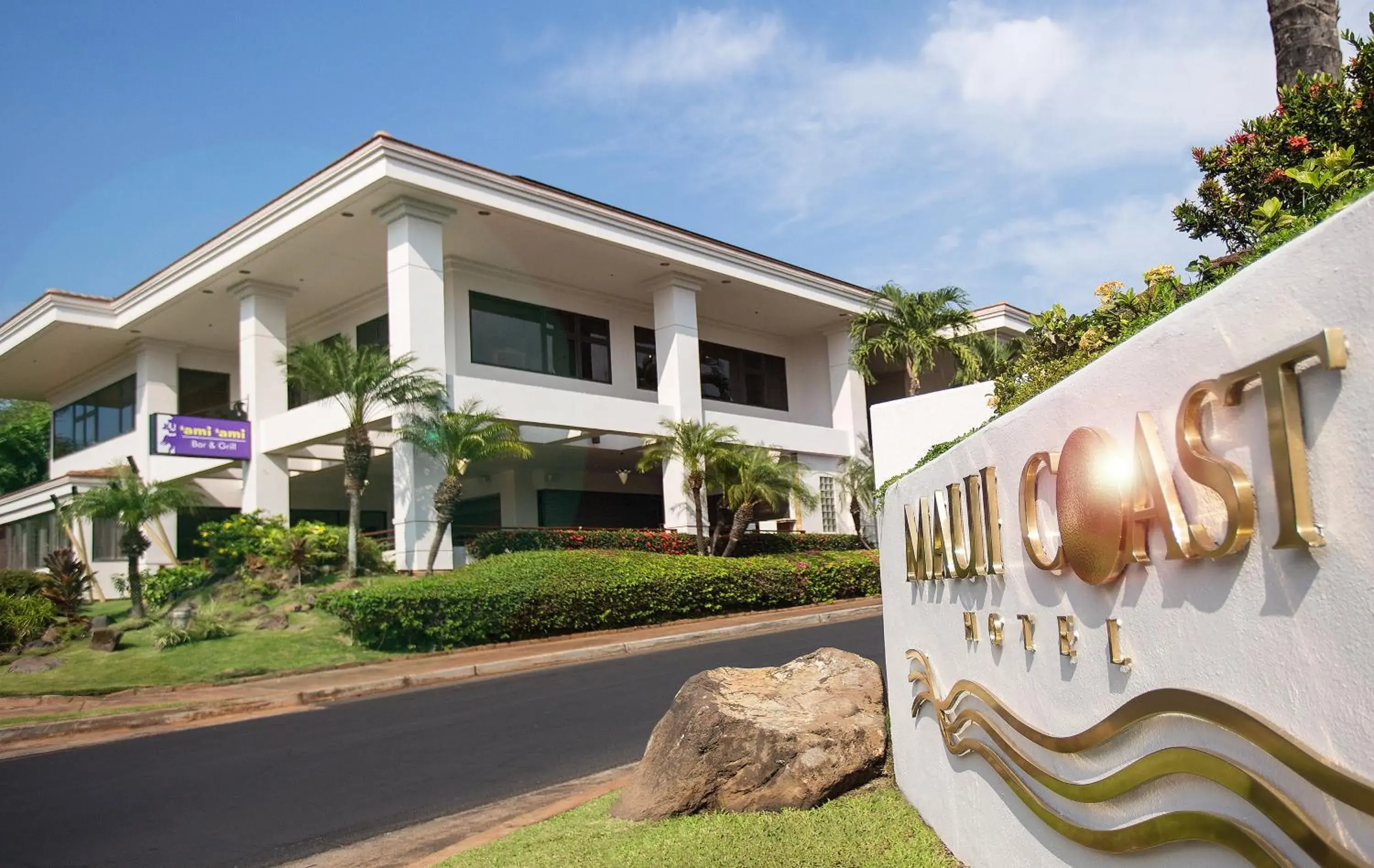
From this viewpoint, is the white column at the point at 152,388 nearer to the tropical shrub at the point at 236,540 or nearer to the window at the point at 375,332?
the window at the point at 375,332

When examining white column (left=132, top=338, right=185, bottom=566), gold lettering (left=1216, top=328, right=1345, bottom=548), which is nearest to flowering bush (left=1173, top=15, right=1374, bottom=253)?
gold lettering (left=1216, top=328, right=1345, bottom=548)

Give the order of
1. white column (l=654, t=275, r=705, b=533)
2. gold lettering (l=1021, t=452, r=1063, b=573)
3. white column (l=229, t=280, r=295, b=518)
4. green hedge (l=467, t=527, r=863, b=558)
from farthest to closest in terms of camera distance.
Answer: white column (l=654, t=275, r=705, b=533)
white column (l=229, t=280, r=295, b=518)
green hedge (l=467, t=527, r=863, b=558)
gold lettering (l=1021, t=452, r=1063, b=573)

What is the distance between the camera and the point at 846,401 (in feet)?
111

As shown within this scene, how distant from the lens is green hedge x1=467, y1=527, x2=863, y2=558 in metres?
22.3

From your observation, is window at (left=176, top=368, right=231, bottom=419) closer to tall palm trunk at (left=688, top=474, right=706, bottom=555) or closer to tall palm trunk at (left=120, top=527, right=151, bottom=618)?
tall palm trunk at (left=120, top=527, right=151, bottom=618)

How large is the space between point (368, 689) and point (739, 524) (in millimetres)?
12347

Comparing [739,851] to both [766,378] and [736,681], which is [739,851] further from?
[766,378]

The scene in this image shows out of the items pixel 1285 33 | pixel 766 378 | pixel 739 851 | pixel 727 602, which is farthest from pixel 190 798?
pixel 766 378

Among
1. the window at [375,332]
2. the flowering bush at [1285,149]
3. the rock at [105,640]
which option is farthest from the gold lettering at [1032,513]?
the window at [375,332]

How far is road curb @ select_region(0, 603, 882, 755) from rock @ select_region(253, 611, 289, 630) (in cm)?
444

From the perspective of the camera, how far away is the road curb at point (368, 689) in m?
13.2

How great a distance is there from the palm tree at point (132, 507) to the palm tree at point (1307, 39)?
64.5ft

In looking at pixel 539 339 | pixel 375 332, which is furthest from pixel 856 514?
pixel 375 332

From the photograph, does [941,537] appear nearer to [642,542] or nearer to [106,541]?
[642,542]
